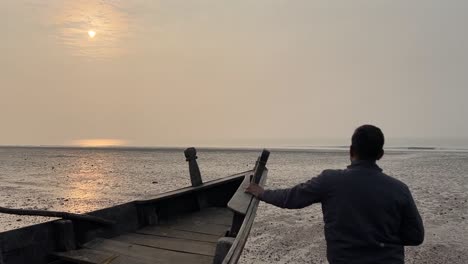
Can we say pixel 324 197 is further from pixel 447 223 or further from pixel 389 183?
pixel 447 223

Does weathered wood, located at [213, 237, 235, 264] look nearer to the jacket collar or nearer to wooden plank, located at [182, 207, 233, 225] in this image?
the jacket collar

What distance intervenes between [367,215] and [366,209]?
0.05 meters

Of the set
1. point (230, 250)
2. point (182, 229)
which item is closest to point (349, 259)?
point (230, 250)

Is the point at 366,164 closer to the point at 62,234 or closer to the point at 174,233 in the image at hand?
the point at 62,234

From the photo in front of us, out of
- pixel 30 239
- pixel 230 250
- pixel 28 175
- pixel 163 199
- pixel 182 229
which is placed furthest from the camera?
pixel 28 175

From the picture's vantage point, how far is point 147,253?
215 inches

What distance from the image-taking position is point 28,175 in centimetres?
2539

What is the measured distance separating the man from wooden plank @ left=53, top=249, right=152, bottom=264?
9.18ft

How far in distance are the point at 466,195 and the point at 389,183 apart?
53.5 ft

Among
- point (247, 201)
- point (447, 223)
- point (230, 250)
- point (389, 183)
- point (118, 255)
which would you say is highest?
point (389, 183)

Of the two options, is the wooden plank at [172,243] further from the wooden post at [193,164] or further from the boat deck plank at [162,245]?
A: the wooden post at [193,164]

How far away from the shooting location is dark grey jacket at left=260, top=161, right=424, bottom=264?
2.98 meters

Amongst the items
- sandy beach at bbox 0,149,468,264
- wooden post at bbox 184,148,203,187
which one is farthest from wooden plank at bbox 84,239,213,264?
sandy beach at bbox 0,149,468,264

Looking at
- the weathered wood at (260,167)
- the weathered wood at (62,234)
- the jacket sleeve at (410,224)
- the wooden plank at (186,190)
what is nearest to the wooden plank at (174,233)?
the wooden plank at (186,190)
